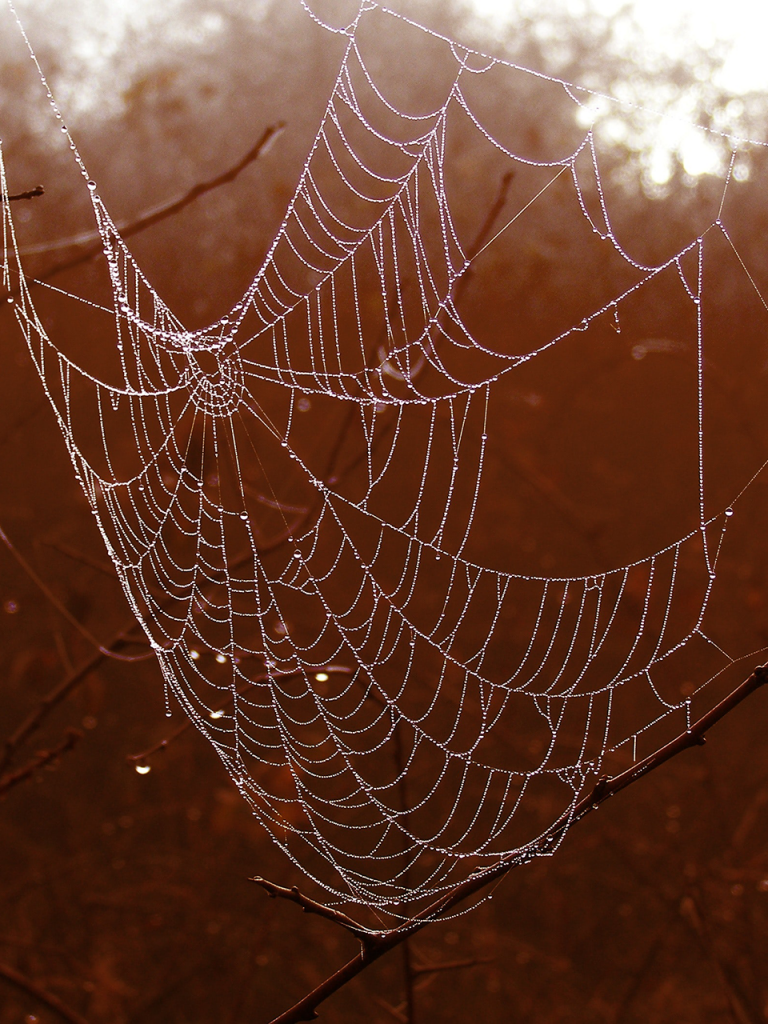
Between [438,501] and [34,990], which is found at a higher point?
[438,501]

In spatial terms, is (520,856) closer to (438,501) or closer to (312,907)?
(312,907)

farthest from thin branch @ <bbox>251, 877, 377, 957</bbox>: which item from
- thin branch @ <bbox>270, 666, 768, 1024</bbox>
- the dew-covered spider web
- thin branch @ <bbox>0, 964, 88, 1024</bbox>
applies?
the dew-covered spider web

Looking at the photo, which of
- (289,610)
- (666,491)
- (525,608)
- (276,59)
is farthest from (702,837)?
(276,59)

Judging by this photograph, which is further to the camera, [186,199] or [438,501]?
[438,501]

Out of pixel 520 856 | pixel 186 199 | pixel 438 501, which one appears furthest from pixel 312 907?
pixel 438 501

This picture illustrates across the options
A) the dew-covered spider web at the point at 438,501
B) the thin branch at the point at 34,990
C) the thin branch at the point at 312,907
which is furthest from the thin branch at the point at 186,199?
the dew-covered spider web at the point at 438,501

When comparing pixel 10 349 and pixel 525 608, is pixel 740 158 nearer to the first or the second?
pixel 525 608

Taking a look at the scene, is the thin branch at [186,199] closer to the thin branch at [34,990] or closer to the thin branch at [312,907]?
the thin branch at [312,907]

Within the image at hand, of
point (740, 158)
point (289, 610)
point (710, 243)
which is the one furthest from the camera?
point (710, 243)
